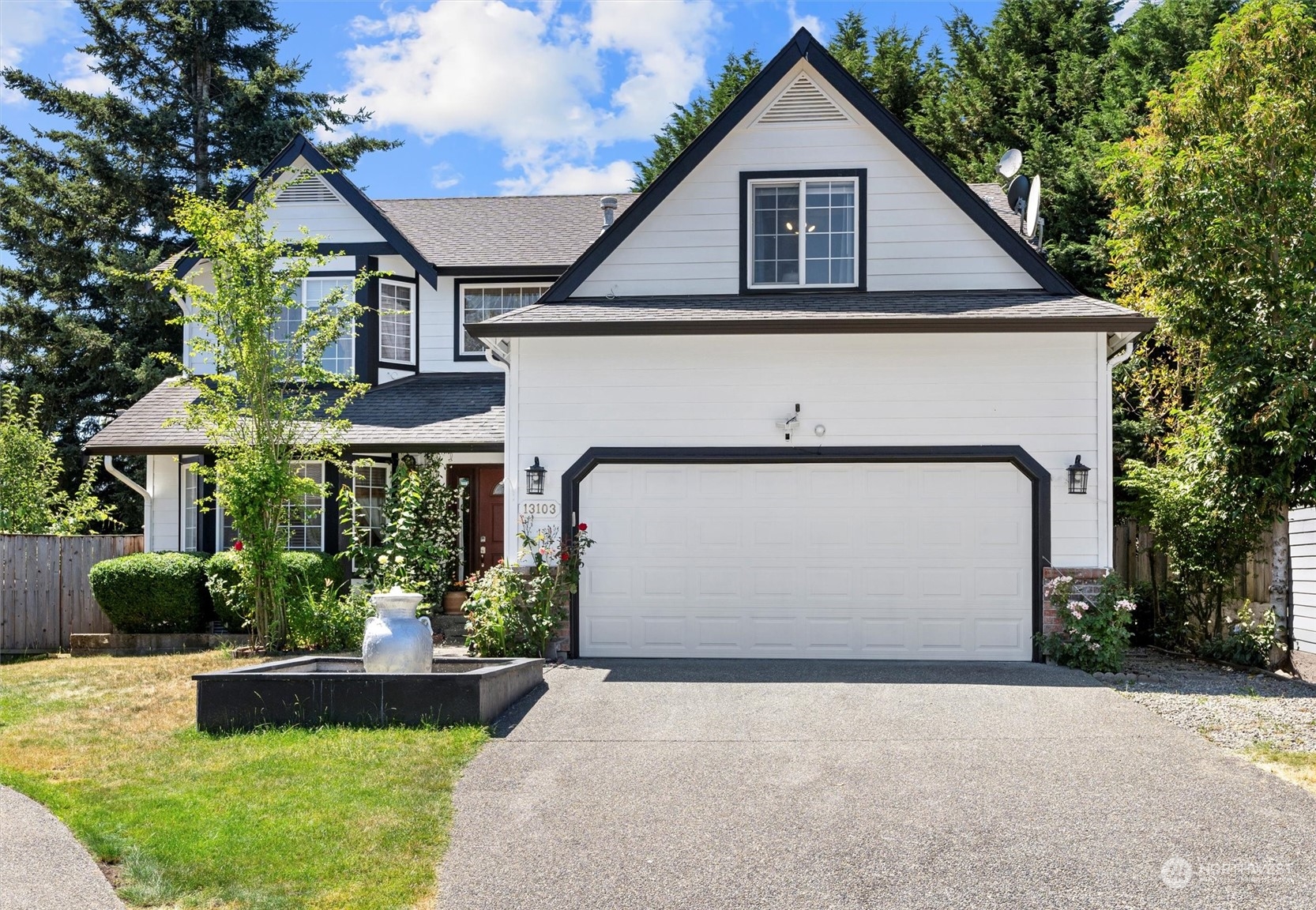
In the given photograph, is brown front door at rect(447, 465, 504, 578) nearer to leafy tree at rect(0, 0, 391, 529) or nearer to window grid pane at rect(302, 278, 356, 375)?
window grid pane at rect(302, 278, 356, 375)

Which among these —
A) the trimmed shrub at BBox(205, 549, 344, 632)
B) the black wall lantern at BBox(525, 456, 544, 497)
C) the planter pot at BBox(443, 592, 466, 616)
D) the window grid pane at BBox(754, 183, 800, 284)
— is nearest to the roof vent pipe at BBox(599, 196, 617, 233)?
the window grid pane at BBox(754, 183, 800, 284)

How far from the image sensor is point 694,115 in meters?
29.6

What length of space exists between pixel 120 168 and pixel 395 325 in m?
14.5

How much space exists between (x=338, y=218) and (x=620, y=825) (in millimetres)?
13282

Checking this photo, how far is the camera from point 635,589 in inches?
502

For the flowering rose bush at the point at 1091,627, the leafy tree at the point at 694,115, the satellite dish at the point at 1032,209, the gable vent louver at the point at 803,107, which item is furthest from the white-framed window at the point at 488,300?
the leafy tree at the point at 694,115

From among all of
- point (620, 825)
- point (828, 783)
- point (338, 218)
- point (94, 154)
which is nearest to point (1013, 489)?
point (828, 783)

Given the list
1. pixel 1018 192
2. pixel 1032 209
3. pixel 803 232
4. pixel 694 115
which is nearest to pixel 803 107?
pixel 803 232

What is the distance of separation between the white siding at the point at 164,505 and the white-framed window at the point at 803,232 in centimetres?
925

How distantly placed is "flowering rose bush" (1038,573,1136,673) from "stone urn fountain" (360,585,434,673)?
6300 millimetres

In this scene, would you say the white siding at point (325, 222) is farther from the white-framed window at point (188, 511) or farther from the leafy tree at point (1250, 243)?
the leafy tree at point (1250, 243)

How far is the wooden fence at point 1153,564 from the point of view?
12.6 meters

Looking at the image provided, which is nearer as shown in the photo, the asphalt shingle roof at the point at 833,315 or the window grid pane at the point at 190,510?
the asphalt shingle roof at the point at 833,315

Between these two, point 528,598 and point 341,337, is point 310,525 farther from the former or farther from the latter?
point 528,598
